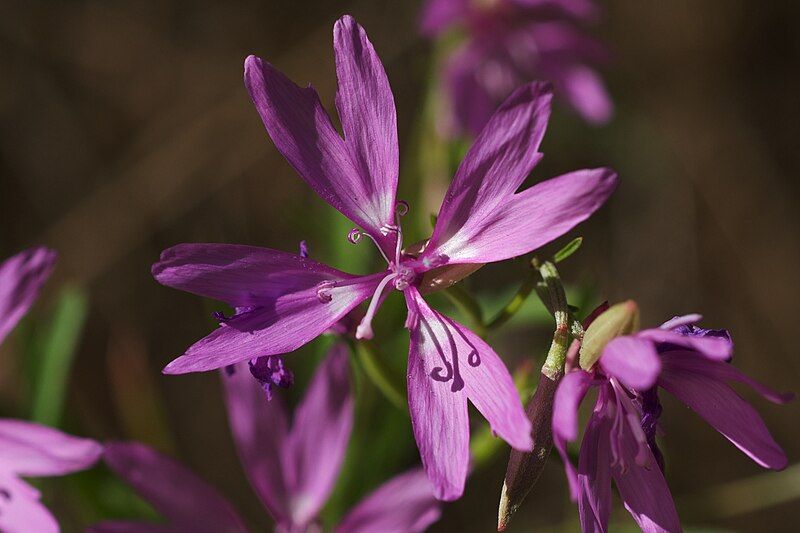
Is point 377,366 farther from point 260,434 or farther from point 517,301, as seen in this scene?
point 260,434

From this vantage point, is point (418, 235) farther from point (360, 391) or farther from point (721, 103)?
point (721, 103)

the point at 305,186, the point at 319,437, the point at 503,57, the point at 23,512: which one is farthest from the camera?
the point at 305,186

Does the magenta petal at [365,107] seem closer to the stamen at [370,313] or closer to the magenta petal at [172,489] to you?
the stamen at [370,313]

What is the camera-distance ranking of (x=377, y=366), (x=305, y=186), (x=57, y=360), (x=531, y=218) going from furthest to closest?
(x=305, y=186)
(x=57, y=360)
(x=377, y=366)
(x=531, y=218)

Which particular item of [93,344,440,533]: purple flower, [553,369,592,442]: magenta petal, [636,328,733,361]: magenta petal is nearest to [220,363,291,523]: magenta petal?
[93,344,440,533]: purple flower

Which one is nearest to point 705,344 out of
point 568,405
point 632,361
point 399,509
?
point 632,361

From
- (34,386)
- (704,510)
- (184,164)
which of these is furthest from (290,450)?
(184,164)
